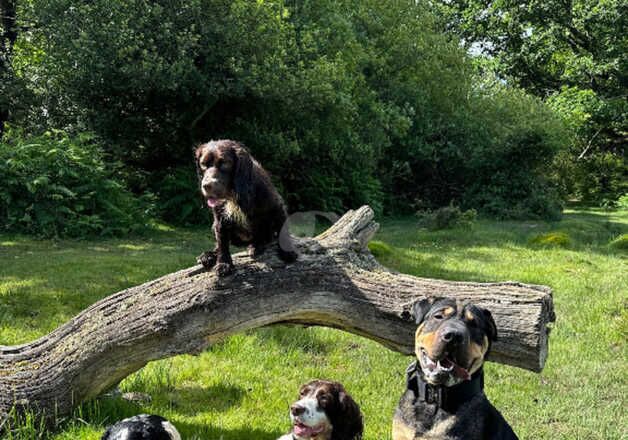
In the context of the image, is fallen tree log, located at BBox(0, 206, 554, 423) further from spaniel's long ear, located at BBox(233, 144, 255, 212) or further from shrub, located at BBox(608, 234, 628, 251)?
shrub, located at BBox(608, 234, 628, 251)

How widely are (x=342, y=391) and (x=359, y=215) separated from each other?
2006mm

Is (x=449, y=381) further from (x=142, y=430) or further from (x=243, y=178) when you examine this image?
(x=142, y=430)

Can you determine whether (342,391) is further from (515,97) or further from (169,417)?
(515,97)

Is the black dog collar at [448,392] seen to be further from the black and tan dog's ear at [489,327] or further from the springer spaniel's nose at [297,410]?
the springer spaniel's nose at [297,410]

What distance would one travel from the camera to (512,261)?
12.9m

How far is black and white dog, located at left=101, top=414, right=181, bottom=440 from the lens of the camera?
380 centimetres

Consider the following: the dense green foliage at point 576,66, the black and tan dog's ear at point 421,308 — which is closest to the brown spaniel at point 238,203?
the black and tan dog's ear at point 421,308

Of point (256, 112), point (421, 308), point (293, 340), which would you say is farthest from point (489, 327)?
point (256, 112)

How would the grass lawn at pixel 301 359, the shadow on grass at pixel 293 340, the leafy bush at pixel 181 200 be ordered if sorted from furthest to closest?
the leafy bush at pixel 181 200 → the shadow on grass at pixel 293 340 → the grass lawn at pixel 301 359

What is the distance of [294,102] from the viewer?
17469 millimetres

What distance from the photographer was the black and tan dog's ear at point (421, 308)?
338 centimetres

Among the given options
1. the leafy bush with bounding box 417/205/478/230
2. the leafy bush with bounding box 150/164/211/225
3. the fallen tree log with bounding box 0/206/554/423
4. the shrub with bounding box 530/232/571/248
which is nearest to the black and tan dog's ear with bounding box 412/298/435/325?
the fallen tree log with bounding box 0/206/554/423

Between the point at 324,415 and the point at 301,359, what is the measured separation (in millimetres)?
2825

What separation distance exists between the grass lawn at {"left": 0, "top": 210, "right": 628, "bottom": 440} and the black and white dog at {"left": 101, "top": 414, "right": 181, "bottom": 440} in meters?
0.88
